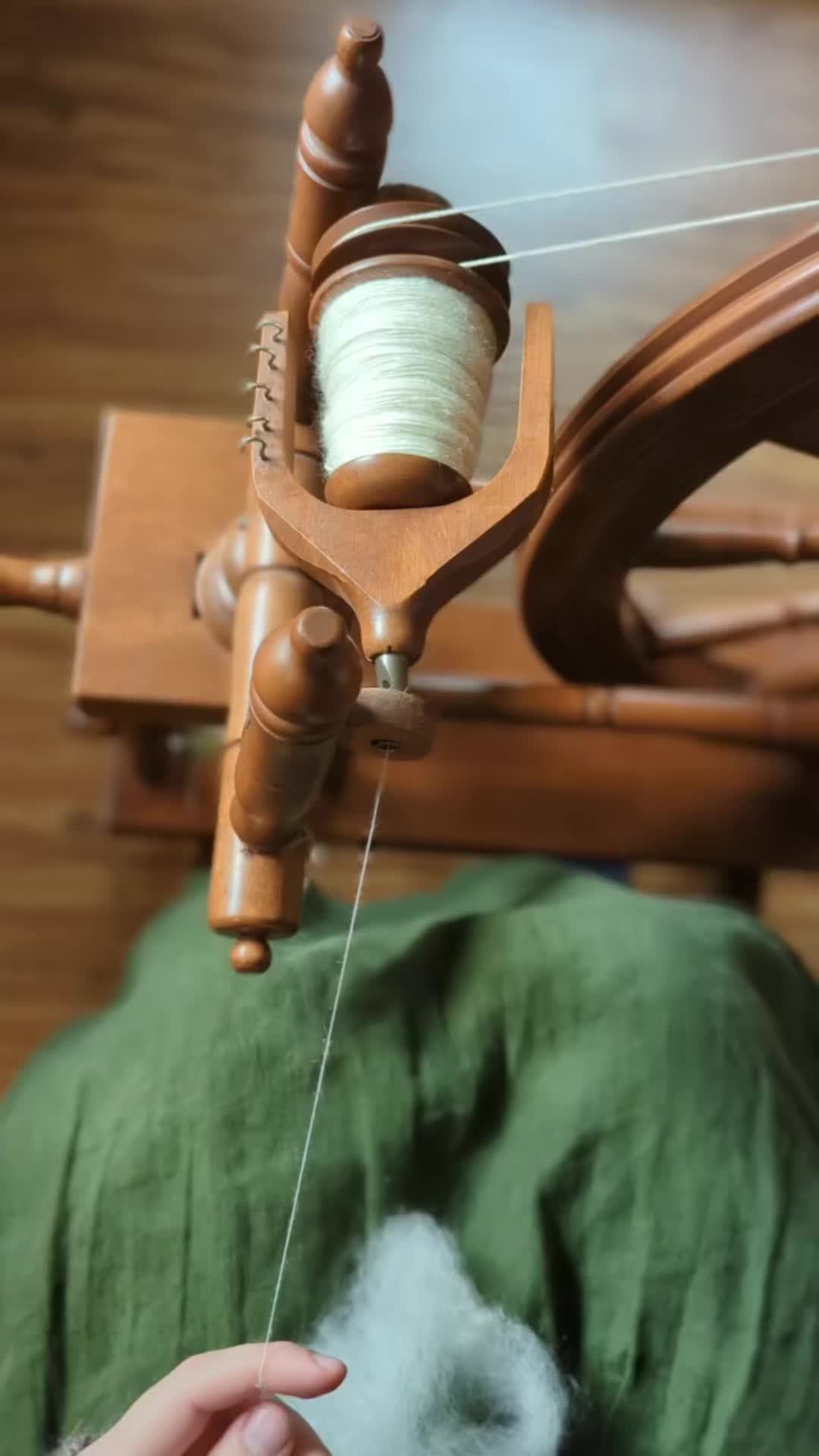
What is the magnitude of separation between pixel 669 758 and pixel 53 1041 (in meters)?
0.41

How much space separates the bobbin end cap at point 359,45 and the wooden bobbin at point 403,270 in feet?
0.18

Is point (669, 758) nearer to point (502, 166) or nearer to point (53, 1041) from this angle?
point (53, 1041)

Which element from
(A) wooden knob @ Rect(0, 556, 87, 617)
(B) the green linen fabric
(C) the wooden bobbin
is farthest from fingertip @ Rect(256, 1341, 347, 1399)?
(A) wooden knob @ Rect(0, 556, 87, 617)

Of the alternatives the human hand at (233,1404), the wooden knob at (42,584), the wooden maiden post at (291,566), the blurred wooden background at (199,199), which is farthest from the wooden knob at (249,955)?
the blurred wooden background at (199,199)

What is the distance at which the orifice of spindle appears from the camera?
377mm

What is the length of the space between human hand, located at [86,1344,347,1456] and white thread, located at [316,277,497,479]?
305mm

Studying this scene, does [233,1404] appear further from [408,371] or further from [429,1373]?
[408,371]

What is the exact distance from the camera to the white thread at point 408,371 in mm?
427

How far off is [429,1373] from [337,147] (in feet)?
1.65

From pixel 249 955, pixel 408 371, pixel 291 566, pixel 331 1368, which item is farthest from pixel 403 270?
pixel 331 1368

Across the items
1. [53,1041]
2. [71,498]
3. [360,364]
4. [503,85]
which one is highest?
[503,85]

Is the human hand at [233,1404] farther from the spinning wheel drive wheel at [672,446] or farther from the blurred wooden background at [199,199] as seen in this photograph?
the blurred wooden background at [199,199]

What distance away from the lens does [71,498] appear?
120 cm

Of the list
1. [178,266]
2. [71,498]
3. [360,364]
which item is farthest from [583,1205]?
[178,266]
